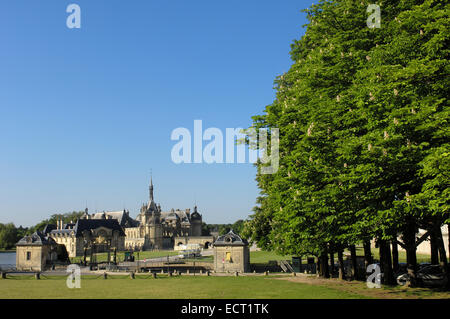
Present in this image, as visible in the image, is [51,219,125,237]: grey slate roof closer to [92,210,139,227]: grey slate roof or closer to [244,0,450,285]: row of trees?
[92,210,139,227]: grey slate roof

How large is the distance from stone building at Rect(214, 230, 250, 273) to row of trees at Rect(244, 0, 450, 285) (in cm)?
2412

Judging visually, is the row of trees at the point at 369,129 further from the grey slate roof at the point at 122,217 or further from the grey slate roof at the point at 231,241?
the grey slate roof at the point at 122,217

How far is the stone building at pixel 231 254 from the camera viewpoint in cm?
4772

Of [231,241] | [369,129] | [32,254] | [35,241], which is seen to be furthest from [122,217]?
[369,129]

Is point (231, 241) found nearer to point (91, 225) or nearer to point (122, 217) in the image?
point (91, 225)

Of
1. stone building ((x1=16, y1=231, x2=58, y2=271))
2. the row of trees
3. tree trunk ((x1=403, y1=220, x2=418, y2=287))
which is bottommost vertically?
stone building ((x1=16, y1=231, x2=58, y2=271))

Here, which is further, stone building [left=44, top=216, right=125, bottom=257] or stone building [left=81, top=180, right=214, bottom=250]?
stone building [left=81, top=180, right=214, bottom=250]

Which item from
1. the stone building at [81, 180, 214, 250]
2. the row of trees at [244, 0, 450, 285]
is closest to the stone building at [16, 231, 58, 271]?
the row of trees at [244, 0, 450, 285]

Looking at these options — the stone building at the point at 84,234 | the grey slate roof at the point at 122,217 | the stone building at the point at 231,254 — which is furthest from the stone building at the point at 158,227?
the stone building at the point at 231,254

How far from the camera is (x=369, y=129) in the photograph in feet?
56.1

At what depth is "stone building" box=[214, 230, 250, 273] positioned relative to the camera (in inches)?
1879

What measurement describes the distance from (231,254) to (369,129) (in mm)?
34417

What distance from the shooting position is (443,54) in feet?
54.3
